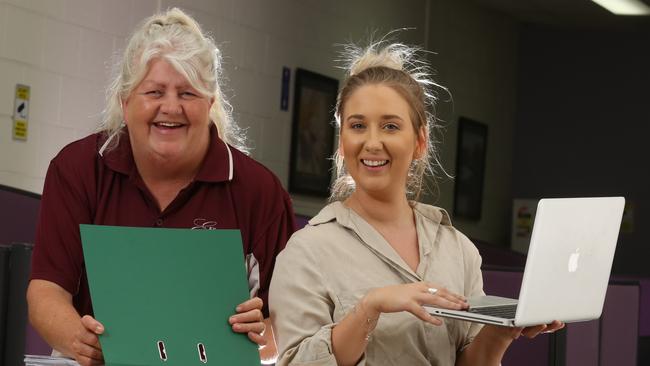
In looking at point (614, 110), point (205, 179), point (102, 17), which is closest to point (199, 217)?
point (205, 179)

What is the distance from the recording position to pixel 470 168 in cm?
948

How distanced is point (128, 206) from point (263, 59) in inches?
170

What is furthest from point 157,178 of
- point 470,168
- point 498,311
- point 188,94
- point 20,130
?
point 470,168

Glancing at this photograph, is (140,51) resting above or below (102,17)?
below

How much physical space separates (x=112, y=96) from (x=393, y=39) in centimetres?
605

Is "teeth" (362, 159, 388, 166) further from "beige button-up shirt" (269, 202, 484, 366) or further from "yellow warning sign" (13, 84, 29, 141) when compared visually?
"yellow warning sign" (13, 84, 29, 141)

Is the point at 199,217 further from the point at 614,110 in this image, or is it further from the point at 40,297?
the point at 614,110

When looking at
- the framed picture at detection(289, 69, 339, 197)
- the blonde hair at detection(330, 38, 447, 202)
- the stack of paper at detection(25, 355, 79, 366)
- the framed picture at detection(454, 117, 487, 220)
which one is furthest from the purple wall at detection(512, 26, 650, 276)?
Result: the stack of paper at detection(25, 355, 79, 366)

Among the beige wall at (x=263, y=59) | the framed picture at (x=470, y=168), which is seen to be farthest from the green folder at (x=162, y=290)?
the framed picture at (x=470, y=168)

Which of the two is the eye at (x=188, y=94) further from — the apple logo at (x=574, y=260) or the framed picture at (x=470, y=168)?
the framed picture at (x=470, y=168)

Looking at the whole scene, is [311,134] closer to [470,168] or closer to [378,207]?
[470,168]

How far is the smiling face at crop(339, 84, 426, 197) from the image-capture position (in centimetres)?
192

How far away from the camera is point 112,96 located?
2.19m

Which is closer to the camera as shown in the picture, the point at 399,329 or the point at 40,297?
the point at 399,329
